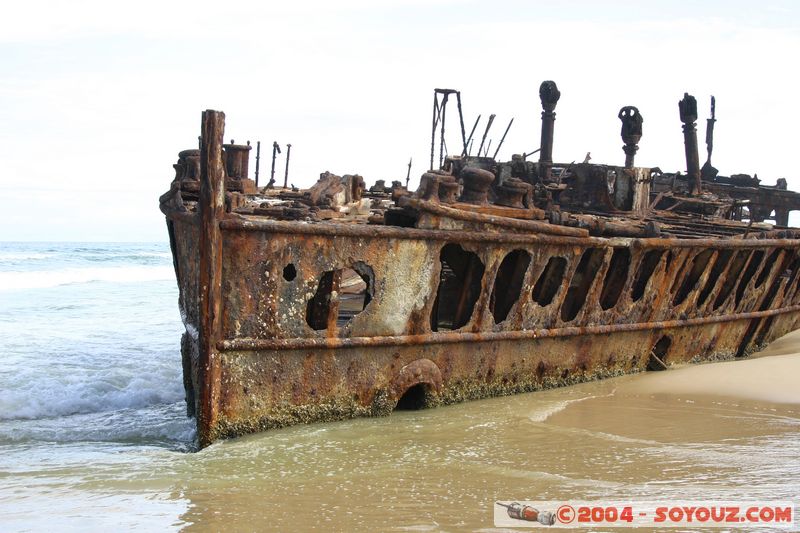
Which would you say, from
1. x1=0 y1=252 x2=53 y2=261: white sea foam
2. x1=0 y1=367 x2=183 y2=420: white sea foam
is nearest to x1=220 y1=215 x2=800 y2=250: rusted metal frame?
x1=0 y1=367 x2=183 y2=420: white sea foam

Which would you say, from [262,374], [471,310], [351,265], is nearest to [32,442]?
[262,374]

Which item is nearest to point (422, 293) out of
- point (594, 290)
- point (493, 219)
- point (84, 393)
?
point (493, 219)

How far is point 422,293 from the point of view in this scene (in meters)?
7.52

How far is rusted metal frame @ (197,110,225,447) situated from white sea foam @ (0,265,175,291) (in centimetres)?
2174

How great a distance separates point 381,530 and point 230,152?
6484mm

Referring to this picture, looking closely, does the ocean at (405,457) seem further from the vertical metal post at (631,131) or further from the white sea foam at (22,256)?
the white sea foam at (22,256)

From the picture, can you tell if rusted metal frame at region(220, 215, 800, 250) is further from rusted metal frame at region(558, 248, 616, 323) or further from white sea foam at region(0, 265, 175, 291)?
white sea foam at region(0, 265, 175, 291)

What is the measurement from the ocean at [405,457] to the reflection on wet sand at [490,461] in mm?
16

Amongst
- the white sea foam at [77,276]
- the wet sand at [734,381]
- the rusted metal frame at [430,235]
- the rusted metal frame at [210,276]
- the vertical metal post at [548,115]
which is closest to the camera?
the rusted metal frame at [210,276]

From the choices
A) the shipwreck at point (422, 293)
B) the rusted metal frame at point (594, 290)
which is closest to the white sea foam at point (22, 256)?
the shipwreck at point (422, 293)

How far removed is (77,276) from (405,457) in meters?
27.1

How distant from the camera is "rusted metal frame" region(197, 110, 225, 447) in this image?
21.5ft

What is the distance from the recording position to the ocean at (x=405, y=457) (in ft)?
17.8

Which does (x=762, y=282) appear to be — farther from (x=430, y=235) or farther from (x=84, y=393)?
(x=84, y=393)
